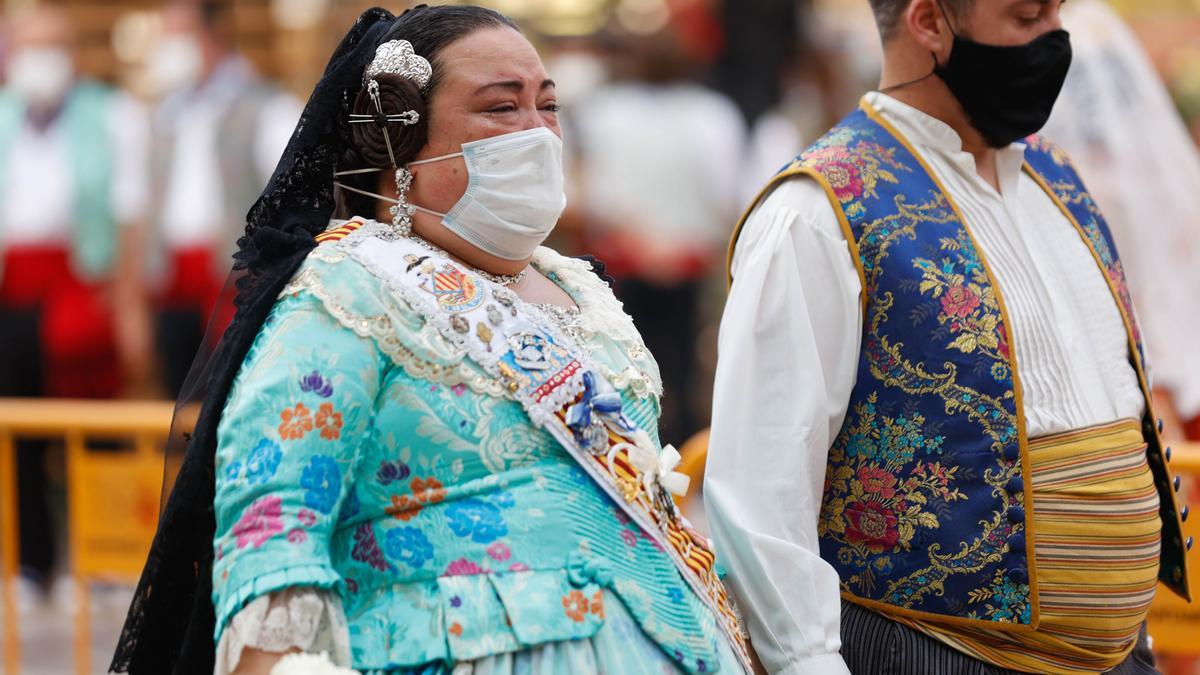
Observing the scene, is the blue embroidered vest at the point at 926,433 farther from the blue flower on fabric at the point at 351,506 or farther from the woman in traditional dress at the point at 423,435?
the blue flower on fabric at the point at 351,506

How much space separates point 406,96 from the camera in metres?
2.76

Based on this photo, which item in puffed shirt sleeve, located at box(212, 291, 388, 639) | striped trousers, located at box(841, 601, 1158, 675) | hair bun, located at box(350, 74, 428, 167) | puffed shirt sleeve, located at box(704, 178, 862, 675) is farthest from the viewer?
striped trousers, located at box(841, 601, 1158, 675)

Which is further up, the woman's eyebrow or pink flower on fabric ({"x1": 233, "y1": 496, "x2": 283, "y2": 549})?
the woman's eyebrow

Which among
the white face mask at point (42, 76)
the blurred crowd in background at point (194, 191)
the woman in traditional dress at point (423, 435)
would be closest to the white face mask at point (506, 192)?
the woman in traditional dress at point (423, 435)

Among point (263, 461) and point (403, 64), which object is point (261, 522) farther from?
point (403, 64)

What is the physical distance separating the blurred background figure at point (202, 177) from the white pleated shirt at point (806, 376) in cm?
628

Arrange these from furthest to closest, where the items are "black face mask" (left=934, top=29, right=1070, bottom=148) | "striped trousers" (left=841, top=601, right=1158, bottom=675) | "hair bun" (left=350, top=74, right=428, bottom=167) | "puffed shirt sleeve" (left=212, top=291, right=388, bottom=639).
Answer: "black face mask" (left=934, top=29, right=1070, bottom=148), "striped trousers" (left=841, top=601, right=1158, bottom=675), "hair bun" (left=350, top=74, right=428, bottom=167), "puffed shirt sleeve" (left=212, top=291, right=388, bottom=639)

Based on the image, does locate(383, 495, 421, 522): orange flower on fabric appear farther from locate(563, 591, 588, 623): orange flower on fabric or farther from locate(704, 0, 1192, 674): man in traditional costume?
locate(704, 0, 1192, 674): man in traditional costume

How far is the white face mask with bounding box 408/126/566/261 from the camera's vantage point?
9.11 feet

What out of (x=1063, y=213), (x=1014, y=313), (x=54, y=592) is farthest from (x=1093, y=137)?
(x=54, y=592)

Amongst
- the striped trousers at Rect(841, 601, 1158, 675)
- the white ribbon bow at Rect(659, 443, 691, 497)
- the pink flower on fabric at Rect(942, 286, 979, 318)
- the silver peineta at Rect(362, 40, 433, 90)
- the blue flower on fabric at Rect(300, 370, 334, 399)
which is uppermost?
Answer: the silver peineta at Rect(362, 40, 433, 90)

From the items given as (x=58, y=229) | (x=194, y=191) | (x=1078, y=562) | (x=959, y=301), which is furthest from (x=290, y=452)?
(x=194, y=191)

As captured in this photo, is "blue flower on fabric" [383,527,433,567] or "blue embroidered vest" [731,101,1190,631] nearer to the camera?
"blue flower on fabric" [383,527,433,567]

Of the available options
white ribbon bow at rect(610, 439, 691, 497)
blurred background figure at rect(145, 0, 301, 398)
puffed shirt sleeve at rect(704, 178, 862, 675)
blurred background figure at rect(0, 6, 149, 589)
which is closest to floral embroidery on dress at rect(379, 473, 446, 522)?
white ribbon bow at rect(610, 439, 691, 497)
